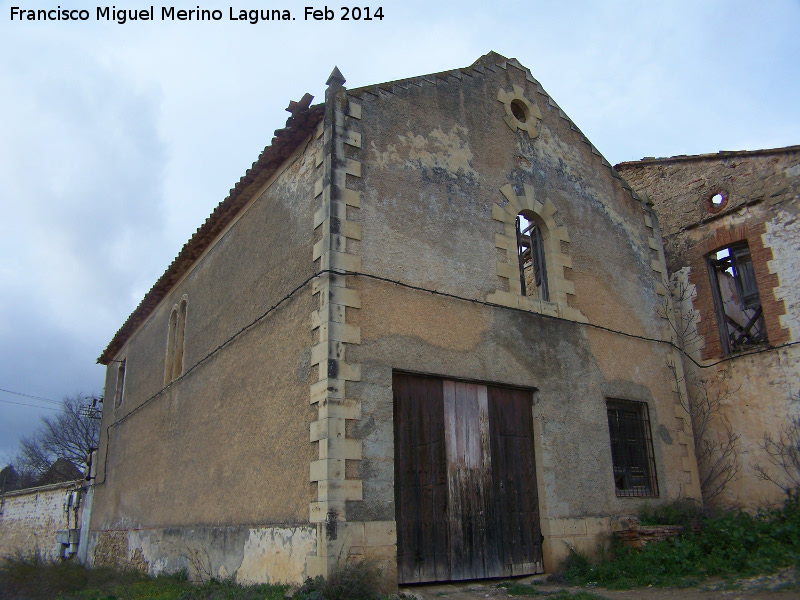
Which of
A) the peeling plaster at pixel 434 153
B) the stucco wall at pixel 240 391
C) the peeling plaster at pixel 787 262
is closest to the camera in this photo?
the stucco wall at pixel 240 391

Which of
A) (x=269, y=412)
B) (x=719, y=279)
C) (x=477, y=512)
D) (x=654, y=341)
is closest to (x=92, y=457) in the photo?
(x=269, y=412)

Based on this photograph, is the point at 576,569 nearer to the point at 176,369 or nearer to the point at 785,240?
the point at 785,240

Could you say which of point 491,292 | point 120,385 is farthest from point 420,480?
point 120,385

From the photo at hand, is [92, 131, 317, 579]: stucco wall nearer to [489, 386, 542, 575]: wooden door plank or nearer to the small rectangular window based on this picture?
[489, 386, 542, 575]: wooden door plank

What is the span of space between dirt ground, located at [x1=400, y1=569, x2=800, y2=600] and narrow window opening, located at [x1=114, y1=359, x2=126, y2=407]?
38.3 feet

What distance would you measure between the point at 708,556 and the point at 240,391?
6.27 metres

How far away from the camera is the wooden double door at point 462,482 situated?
716 centimetres

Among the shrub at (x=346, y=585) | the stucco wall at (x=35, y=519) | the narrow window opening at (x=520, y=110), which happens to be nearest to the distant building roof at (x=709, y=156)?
the narrow window opening at (x=520, y=110)

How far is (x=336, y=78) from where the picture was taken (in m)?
8.15

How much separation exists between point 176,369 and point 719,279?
9952 mm

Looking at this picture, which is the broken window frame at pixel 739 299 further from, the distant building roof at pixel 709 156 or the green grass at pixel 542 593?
the green grass at pixel 542 593

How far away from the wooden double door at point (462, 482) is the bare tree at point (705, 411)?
368 cm

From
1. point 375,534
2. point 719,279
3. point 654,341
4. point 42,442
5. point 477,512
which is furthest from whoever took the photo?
point 42,442

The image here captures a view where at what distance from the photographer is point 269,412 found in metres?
7.92
